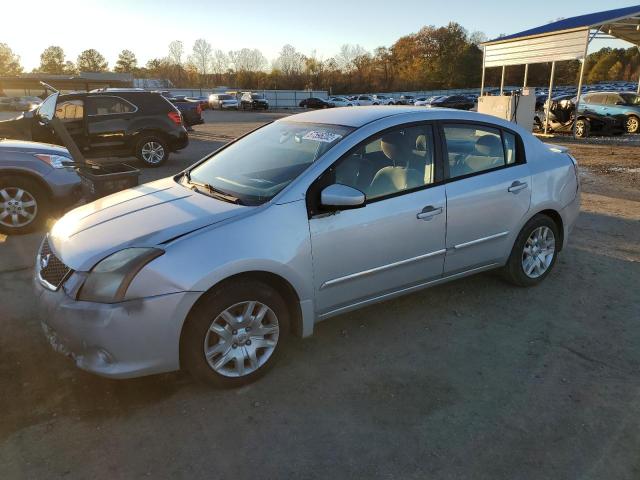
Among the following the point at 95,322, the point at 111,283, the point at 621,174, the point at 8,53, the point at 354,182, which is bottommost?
the point at 621,174

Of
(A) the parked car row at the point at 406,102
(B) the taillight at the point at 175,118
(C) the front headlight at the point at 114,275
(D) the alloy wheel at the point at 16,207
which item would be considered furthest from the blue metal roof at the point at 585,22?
(C) the front headlight at the point at 114,275

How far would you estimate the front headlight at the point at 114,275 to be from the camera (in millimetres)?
2666

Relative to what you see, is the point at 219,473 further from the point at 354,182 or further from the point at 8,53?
the point at 8,53

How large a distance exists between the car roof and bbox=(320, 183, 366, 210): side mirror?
67 cm

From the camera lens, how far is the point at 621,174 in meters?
10.6

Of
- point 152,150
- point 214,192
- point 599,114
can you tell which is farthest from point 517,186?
point 599,114

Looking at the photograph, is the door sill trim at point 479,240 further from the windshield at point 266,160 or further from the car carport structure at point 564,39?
the car carport structure at point 564,39

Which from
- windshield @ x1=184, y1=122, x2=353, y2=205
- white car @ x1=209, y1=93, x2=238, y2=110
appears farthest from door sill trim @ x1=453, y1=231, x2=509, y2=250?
white car @ x1=209, y1=93, x2=238, y2=110

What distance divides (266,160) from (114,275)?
150 centimetres

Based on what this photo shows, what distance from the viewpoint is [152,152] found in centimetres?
1157

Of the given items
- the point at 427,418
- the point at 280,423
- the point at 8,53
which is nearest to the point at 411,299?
the point at 427,418

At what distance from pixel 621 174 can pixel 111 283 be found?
439 inches

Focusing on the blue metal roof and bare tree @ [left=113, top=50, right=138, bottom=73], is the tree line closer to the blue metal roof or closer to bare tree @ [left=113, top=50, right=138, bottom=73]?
bare tree @ [left=113, top=50, right=138, bottom=73]

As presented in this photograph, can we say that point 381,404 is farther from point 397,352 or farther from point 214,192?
point 214,192
